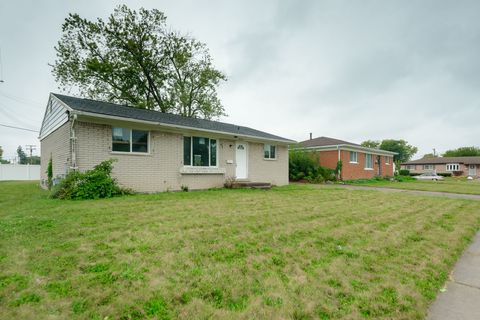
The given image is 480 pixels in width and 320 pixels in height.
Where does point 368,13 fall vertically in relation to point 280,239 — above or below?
above

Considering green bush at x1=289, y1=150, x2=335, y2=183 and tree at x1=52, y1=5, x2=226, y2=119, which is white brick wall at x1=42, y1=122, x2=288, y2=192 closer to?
green bush at x1=289, y1=150, x2=335, y2=183

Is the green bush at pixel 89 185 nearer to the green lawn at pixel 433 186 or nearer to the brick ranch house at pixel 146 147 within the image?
the brick ranch house at pixel 146 147

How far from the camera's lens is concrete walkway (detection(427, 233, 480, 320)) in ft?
7.05

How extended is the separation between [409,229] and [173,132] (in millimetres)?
9112

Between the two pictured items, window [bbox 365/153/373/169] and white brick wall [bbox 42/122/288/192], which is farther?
window [bbox 365/153/373/169]

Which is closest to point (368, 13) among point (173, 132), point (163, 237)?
point (173, 132)

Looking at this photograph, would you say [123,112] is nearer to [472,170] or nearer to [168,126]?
[168,126]

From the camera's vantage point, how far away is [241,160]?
1311 cm

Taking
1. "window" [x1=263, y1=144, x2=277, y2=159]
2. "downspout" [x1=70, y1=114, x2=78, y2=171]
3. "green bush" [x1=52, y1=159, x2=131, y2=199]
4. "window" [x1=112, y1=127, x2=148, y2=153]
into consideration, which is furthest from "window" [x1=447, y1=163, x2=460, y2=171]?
"downspout" [x1=70, y1=114, x2=78, y2=171]

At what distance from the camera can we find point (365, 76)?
16750 mm

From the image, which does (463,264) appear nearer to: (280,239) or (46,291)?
(280,239)

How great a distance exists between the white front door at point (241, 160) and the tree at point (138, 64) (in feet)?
37.9

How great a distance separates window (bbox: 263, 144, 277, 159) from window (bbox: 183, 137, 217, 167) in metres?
3.73

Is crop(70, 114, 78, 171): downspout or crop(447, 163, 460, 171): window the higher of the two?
crop(70, 114, 78, 171): downspout
